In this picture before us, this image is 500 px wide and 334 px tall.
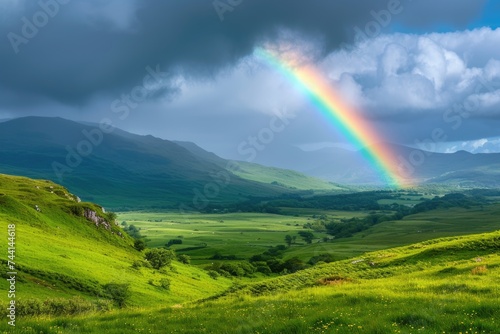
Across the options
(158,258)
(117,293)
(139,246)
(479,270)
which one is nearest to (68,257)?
(117,293)

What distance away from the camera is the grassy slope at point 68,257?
6788 centimetres

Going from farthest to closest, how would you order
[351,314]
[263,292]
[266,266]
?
[266,266] → [263,292] → [351,314]

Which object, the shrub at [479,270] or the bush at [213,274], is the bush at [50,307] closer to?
the shrub at [479,270]

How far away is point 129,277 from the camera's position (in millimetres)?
88625

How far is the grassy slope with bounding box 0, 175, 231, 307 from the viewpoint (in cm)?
6788

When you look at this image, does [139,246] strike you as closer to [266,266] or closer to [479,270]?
[266,266]

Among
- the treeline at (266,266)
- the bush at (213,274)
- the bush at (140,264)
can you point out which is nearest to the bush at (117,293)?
the bush at (140,264)

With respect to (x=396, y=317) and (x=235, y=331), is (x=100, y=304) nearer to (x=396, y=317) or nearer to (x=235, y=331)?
(x=235, y=331)

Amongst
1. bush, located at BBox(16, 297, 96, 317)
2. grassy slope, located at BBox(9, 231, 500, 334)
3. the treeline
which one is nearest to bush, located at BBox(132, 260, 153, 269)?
the treeline

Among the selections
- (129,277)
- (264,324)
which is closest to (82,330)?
(264,324)

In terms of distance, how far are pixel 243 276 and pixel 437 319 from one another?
132154 mm

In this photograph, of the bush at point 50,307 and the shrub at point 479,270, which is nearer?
the shrub at point 479,270

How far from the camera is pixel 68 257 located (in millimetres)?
81562

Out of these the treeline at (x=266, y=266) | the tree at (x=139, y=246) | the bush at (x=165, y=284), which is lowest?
the treeline at (x=266, y=266)
